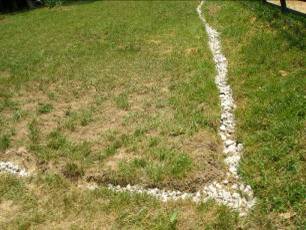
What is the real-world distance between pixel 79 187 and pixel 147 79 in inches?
257

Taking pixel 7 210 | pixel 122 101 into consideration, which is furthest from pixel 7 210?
pixel 122 101

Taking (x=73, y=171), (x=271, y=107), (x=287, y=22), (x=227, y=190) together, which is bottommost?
(x=227, y=190)

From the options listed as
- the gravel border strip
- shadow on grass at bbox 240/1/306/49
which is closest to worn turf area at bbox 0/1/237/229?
the gravel border strip

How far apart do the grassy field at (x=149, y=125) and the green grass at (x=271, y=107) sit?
0.10ft

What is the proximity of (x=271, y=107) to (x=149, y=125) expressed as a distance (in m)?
3.30

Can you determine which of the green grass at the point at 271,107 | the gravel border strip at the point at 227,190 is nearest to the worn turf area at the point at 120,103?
the gravel border strip at the point at 227,190

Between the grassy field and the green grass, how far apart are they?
0.03 metres

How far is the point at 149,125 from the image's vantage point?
11.3 m

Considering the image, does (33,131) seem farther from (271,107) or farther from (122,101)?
(271,107)

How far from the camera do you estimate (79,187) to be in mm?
9109

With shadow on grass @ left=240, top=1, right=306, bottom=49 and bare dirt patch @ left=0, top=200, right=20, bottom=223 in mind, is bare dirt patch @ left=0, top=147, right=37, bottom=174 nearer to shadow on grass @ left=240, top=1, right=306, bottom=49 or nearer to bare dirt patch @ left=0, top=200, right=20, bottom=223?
bare dirt patch @ left=0, top=200, right=20, bottom=223

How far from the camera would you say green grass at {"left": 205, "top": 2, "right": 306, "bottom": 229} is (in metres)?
7.98

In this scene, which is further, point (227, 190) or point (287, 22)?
point (287, 22)

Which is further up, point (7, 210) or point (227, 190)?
point (7, 210)
